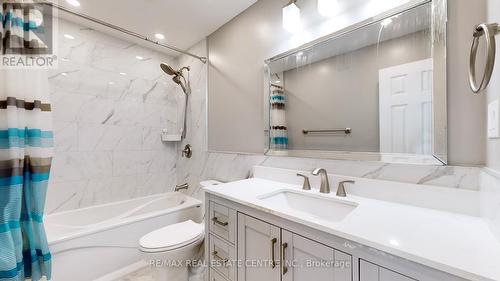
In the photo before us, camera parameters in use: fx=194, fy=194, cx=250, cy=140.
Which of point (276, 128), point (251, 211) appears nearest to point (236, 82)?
point (276, 128)

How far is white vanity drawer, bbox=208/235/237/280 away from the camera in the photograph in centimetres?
109

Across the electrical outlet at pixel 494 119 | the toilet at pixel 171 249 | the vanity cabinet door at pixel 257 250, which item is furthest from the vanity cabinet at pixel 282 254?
the electrical outlet at pixel 494 119

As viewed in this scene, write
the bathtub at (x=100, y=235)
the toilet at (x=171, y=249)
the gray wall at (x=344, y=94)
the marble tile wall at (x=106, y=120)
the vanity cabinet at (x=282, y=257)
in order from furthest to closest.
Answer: the marble tile wall at (x=106, y=120)
the bathtub at (x=100, y=235)
the toilet at (x=171, y=249)
the gray wall at (x=344, y=94)
the vanity cabinet at (x=282, y=257)

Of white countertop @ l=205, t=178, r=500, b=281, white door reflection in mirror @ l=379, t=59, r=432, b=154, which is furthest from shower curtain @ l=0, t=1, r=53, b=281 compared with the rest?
white door reflection in mirror @ l=379, t=59, r=432, b=154

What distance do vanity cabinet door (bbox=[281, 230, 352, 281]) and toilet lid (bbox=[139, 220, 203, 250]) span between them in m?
0.88

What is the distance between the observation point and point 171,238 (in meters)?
1.45

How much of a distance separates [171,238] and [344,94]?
1577mm

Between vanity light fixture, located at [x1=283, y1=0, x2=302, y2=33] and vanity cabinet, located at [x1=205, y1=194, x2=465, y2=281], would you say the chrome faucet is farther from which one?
vanity light fixture, located at [x1=283, y1=0, x2=302, y2=33]

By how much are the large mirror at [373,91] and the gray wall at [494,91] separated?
13 centimetres

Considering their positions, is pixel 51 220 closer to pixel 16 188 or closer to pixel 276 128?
pixel 16 188

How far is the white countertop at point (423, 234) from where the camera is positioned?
0.49 metres

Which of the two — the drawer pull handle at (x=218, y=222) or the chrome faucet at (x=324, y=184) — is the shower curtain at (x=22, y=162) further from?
the chrome faucet at (x=324, y=184)

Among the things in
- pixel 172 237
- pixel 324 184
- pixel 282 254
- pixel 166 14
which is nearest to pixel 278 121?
pixel 324 184

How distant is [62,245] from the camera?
1.45 metres
